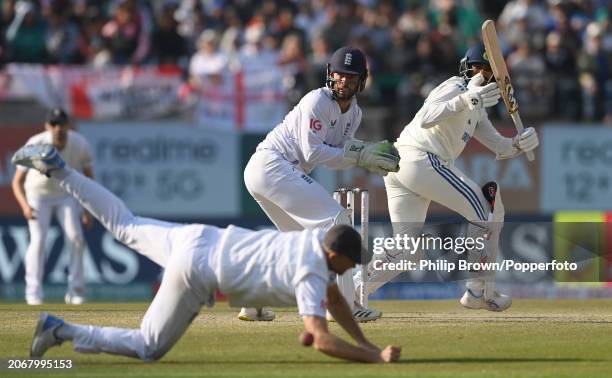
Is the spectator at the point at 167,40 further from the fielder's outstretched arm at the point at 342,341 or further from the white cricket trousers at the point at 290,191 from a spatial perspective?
the fielder's outstretched arm at the point at 342,341

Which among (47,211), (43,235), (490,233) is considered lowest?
(43,235)

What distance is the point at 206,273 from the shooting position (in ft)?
27.3

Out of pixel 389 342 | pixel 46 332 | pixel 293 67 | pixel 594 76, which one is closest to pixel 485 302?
pixel 389 342

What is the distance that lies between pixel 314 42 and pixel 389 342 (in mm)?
11010

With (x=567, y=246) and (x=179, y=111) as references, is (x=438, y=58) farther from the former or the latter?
(x=567, y=246)

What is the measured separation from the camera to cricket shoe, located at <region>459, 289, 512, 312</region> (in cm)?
1162

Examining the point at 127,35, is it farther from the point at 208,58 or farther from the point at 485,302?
A: the point at 485,302

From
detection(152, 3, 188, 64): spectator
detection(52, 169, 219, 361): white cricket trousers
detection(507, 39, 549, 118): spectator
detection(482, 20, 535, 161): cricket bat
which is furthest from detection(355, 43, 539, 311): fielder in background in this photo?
detection(152, 3, 188, 64): spectator

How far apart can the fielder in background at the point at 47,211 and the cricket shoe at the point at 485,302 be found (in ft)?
18.0

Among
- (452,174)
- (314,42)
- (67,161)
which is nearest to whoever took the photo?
(452,174)

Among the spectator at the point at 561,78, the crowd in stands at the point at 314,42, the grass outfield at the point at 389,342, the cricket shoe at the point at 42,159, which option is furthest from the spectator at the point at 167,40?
the cricket shoe at the point at 42,159

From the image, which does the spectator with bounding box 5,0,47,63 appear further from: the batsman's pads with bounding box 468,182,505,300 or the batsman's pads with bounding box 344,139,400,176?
the batsman's pads with bounding box 344,139,400,176

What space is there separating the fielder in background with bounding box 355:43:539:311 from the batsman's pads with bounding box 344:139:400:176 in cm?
76

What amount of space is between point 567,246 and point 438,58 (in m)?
5.97
